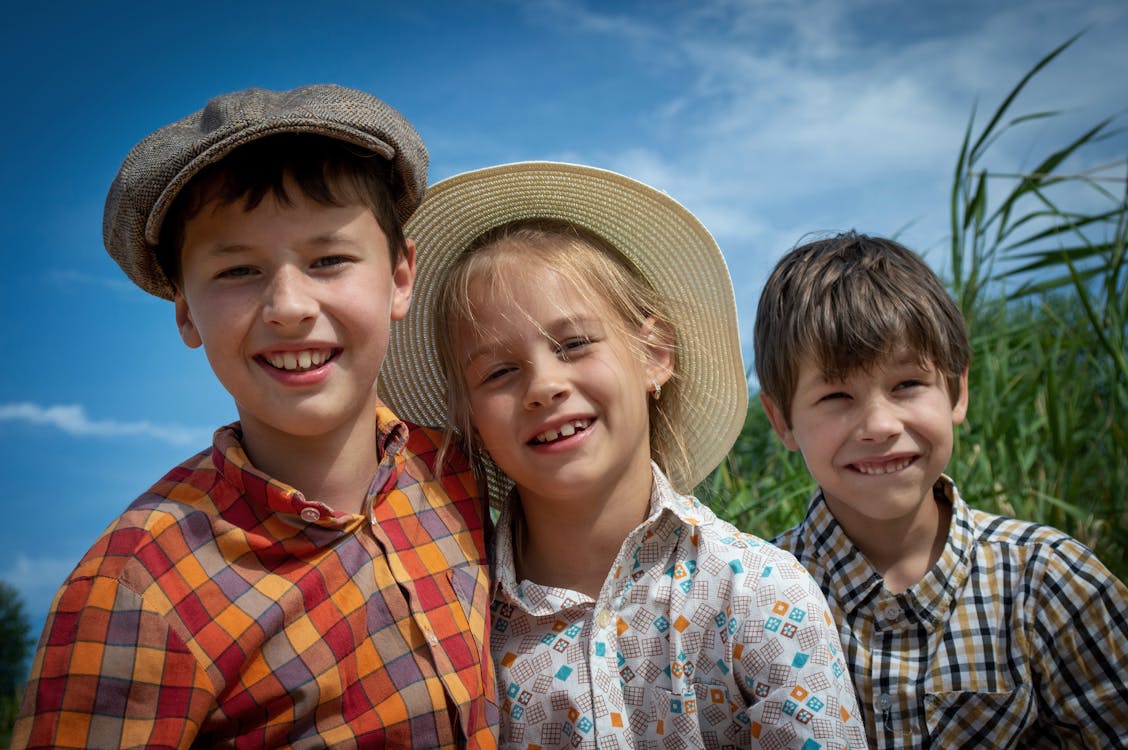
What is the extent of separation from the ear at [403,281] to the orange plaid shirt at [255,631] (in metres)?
0.39

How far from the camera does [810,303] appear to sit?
2.68 meters

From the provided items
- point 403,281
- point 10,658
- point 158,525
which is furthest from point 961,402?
point 10,658

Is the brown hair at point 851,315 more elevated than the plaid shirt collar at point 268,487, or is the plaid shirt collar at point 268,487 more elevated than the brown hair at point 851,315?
the brown hair at point 851,315

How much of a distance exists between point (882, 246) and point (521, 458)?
1188mm

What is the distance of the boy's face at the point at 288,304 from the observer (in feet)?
6.62

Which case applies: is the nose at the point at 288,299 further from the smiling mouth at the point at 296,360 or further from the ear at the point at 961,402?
the ear at the point at 961,402

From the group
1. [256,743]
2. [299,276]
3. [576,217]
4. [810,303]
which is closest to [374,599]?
[256,743]

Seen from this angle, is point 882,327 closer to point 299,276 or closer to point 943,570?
point 943,570

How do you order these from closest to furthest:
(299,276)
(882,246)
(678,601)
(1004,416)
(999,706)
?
(299,276)
(678,601)
(999,706)
(882,246)
(1004,416)

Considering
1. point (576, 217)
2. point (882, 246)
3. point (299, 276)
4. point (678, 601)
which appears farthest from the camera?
point (882, 246)

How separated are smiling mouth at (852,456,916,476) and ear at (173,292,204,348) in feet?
5.10

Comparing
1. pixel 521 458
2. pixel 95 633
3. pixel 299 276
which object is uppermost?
pixel 299 276

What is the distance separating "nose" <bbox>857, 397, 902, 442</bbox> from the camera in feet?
8.14

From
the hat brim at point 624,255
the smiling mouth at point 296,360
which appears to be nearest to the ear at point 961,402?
the hat brim at point 624,255
